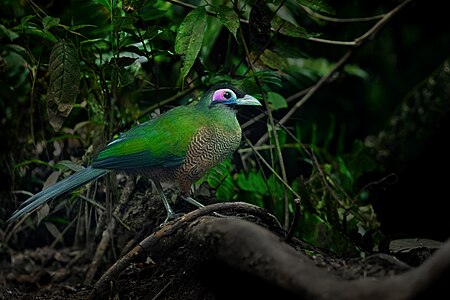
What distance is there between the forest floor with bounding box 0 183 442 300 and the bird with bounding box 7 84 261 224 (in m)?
0.24

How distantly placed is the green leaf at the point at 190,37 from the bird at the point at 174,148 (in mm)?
158

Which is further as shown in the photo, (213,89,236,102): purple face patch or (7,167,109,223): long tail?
(213,89,236,102): purple face patch

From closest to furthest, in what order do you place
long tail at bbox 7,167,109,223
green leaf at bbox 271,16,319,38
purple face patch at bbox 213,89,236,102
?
long tail at bbox 7,167,109,223 → purple face patch at bbox 213,89,236,102 → green leaf at bbox 271,16,319,38

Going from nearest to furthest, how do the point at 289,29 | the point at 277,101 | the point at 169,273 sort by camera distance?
the point at 169,273, the point at 289,29, the point at 277,101

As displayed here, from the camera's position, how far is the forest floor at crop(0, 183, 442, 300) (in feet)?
5.35

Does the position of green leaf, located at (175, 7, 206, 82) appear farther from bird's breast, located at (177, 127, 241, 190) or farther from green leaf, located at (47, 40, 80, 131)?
green leaf, located at (47, 40, 80, 131)

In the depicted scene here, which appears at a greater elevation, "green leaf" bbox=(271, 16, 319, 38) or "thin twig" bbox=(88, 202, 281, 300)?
"green leaf" bbox=(271, 16, 319, 38)

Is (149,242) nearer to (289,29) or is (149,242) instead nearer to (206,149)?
(206,149)

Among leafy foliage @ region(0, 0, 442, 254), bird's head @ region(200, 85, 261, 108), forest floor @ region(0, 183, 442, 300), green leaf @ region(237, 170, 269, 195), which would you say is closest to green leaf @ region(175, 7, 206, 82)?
leafy foliage @ region(0, 0, 442, 254)

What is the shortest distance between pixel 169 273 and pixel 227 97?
63 cm

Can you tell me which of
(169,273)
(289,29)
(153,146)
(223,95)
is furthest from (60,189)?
(289,29)

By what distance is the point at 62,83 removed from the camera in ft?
7.92

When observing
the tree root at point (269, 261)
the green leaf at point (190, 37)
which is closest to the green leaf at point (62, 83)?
the green leaf at point (190, 37)

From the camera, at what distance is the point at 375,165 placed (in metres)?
3.71
